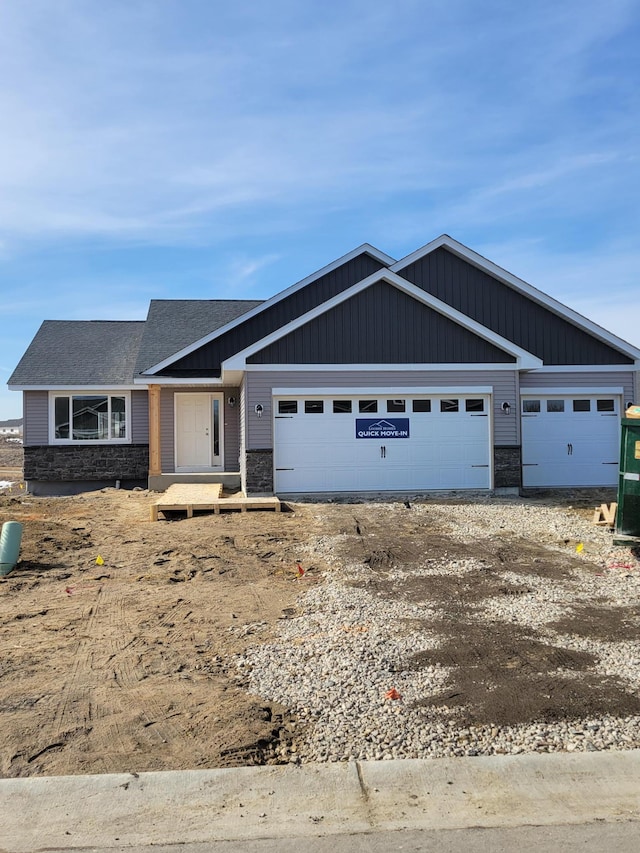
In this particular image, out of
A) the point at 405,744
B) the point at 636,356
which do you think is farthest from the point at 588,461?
the point at 405,744

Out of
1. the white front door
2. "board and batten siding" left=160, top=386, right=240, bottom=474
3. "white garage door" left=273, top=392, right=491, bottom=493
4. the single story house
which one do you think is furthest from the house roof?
"white garage door" left=273, top=392, right=491, bottom=493

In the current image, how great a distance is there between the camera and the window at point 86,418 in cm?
1955

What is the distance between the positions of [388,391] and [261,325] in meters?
4.68

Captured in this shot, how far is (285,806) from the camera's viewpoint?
3.68 metres

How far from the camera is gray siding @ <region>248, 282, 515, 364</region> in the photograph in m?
15.5

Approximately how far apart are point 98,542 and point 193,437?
8148 mm

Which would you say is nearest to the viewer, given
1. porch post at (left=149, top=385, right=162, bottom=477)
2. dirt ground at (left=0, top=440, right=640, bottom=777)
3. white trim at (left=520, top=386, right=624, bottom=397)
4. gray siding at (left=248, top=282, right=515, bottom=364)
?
dirt ground at (left=0, top=440, right=640, bottom=777)

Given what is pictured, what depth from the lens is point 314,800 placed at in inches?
146

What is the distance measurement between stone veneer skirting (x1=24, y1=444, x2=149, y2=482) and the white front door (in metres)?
1.58

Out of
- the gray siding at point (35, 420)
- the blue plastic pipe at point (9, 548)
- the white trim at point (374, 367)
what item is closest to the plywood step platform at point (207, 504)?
the white trim at point (374, 367)

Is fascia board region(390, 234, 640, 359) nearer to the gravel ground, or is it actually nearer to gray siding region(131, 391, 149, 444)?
gray siding region(131, 391, 149, 444)

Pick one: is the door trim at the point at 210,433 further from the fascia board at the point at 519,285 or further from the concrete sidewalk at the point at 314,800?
the concrete sidewalk at the point at 314,800

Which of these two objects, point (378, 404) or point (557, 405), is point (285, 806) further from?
point (557, 405)

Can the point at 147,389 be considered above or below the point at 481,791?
above
